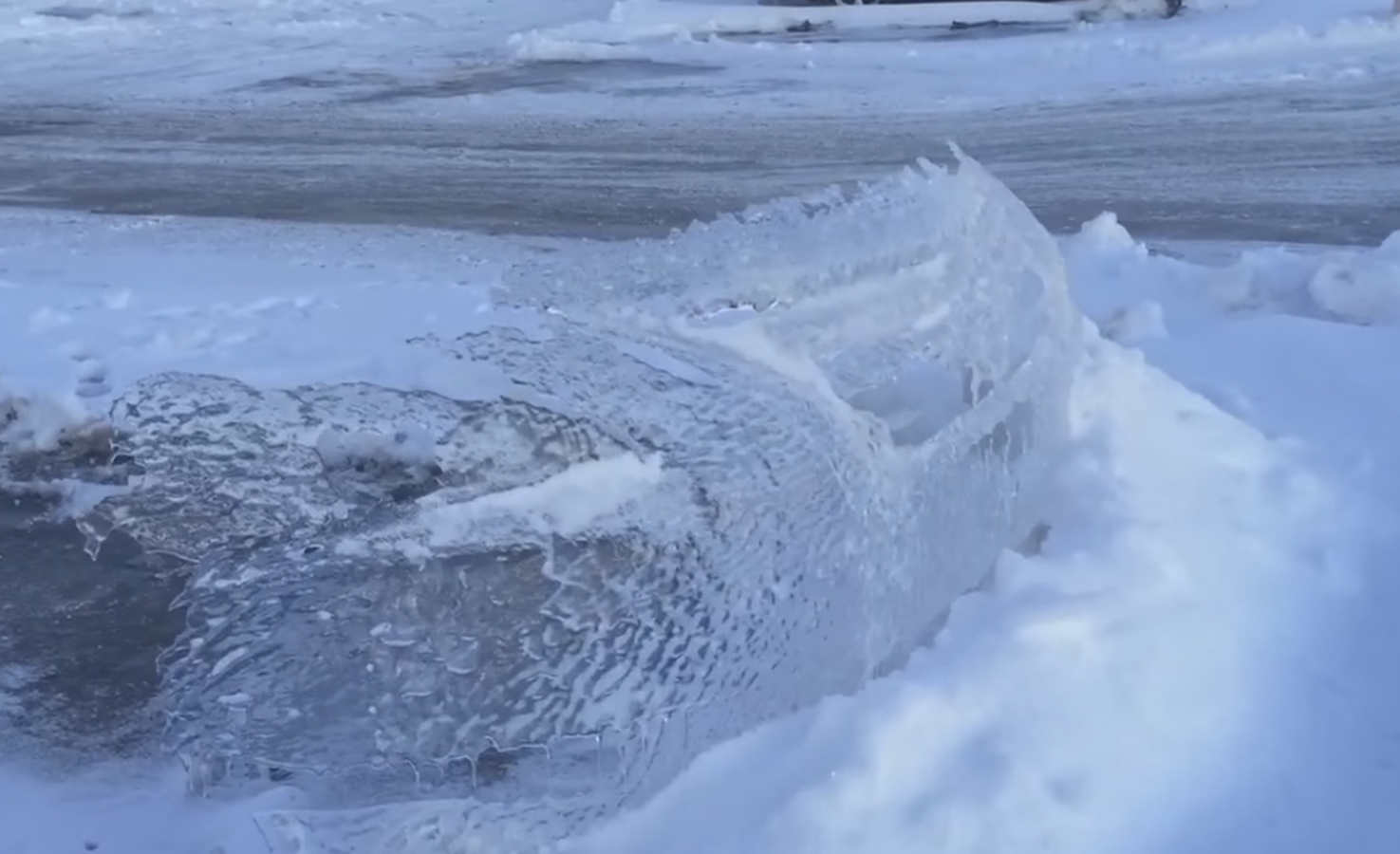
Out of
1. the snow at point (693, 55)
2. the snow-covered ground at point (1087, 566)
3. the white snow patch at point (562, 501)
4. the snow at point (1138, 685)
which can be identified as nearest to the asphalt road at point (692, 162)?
the snow-covered ground at point (1087, 566)

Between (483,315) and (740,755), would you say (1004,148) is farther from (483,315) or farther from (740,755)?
(740,755)

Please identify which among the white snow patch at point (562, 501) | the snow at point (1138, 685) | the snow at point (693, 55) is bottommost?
the snow at point (1138, 685)

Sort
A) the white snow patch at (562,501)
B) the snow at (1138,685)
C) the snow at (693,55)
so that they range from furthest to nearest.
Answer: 1. the snow at (693,55)
2. the white snow patch at (562,501)
3. the snow at (1138,685)

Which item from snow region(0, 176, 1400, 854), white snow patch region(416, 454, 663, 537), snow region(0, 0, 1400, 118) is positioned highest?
snow region(0, 0, 1400, 118)

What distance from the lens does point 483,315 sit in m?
5.90

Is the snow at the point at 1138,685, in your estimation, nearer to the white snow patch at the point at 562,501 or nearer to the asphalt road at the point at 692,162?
the white snow patch at the point at 562,501

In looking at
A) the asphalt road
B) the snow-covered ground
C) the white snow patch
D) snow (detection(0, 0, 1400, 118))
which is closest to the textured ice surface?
the white snow patch

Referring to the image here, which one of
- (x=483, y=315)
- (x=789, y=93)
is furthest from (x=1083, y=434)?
(x=789, y=93)

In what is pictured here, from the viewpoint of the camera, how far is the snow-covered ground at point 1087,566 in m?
2.79

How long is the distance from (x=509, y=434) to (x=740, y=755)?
1.03m

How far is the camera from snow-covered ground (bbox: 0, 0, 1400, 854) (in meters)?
2.79

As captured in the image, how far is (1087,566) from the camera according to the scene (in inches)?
136

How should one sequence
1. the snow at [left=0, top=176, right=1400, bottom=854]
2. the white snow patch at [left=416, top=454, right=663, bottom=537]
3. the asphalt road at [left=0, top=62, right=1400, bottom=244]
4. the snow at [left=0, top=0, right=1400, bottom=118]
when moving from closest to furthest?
1. the snow at [left=0, top=176, right=1400, bottom=854]
2. the white snow patch at [left=416, top=454, right=663, bottom=537]
3. the asphalt road at [left=0, top=62, right=1400, bottom=244]
4. the snow at [left=0, top=0, right=1400, bottom=118]

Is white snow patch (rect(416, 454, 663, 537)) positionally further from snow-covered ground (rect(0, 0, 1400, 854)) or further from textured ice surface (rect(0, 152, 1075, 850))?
snow-covered ground (rect(0, 0, 1400, 854))
